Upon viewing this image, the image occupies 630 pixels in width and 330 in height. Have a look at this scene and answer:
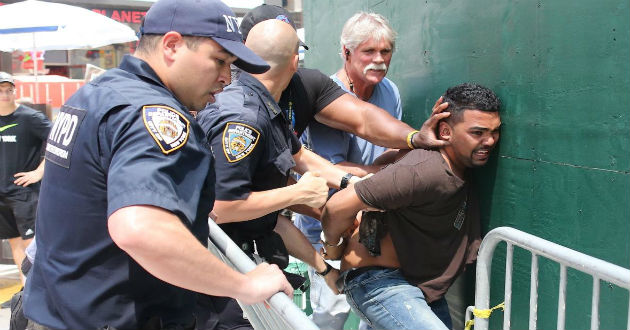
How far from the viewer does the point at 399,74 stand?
4.26 m

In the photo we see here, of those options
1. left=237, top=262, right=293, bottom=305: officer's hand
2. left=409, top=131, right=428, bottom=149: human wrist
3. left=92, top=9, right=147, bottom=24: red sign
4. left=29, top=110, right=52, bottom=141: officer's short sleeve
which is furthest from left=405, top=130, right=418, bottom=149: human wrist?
left=92, top=9, right=147, bottom=24: red sign

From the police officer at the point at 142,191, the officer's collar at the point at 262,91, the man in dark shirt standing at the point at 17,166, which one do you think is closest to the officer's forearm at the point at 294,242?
the officer's collar at the point at 262,91

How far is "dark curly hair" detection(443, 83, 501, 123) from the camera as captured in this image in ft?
9.28

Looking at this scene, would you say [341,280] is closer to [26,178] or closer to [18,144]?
[26,178]

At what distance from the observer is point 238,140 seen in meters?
2.46

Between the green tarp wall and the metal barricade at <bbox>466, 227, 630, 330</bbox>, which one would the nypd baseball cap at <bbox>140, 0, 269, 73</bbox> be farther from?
the green tarp wall

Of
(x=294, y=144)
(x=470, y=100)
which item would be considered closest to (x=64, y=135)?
(x=294, y=144)

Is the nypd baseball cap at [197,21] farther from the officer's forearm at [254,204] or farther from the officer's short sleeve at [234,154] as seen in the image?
the officer's forearm at [254,204]

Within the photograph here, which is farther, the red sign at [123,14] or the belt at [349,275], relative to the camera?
the red sign at [123,14]

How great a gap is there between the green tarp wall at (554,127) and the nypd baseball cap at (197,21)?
1339mm

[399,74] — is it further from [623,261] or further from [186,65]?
[186,65]

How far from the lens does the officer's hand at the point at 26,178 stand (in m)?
6.37

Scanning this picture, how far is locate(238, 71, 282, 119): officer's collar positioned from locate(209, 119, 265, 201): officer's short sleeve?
0.69ft

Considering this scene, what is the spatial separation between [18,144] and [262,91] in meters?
4.75
